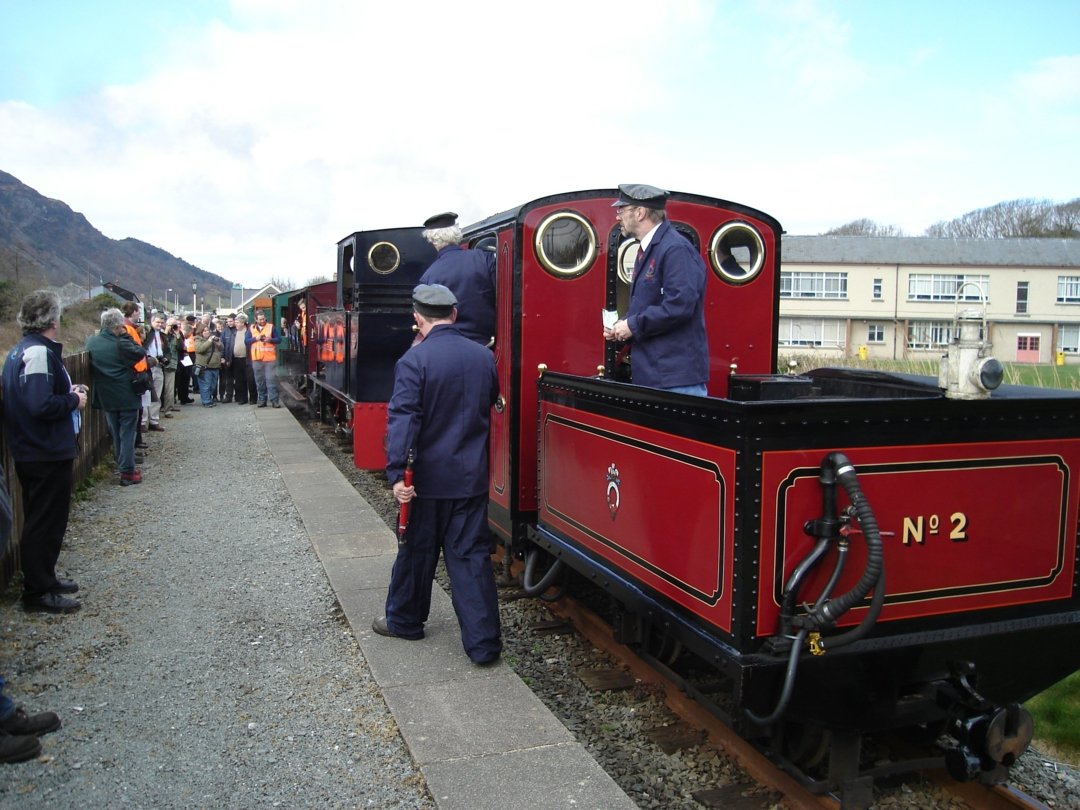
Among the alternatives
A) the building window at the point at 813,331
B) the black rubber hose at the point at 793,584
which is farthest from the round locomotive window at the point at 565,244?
Result: the building window at the point at 813,331

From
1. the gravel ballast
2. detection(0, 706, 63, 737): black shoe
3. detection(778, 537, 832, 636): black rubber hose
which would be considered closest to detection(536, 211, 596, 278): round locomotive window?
the gravel ballast

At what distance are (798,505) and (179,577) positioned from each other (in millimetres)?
4755

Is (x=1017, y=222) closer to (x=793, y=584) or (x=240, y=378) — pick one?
(x=240, y=378)

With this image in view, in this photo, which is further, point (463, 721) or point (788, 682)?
point (463, 721)

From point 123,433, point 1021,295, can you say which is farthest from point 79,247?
point 123,433

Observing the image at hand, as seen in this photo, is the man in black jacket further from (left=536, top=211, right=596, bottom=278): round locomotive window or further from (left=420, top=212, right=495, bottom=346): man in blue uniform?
(left=536, top=211, right=596, bottom=278): round locomotive window

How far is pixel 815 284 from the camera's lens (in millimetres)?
57531

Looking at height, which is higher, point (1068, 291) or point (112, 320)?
point (1068, 291)

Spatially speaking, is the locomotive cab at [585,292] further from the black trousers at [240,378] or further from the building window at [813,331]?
the building window at [813,331]

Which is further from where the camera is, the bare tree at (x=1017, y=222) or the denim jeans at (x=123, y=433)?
the bare tree at (x=1017, y=222)

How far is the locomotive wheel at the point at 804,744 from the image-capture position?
11.3 ft

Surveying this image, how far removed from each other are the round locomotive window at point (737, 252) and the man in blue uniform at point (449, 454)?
1.60 meters

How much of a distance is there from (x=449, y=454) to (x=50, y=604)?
282 centimetres

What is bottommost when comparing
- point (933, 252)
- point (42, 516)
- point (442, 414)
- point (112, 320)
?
point (42, 516)
